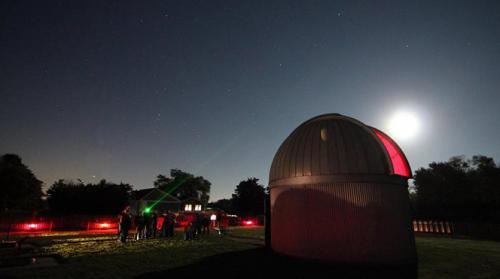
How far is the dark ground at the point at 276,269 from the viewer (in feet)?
27.5

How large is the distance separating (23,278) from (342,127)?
13127 mm

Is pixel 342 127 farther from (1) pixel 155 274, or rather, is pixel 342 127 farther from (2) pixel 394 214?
(1) pixel 155 274

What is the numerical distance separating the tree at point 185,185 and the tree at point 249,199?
3387 centimetres

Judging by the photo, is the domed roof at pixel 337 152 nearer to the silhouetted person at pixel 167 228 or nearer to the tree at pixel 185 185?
the silhouetted person at pixel 167 228

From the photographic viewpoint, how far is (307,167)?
38.1 ft

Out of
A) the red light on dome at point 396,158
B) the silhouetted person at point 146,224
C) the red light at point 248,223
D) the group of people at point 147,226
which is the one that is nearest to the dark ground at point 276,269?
the red light on dome at point 396,158

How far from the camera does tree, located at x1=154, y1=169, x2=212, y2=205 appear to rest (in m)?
84.8

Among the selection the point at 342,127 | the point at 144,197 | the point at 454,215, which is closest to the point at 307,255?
the point at 342,127

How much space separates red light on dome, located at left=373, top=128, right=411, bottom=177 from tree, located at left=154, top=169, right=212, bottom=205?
78.1 meters

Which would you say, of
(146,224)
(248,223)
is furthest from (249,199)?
(146,224)

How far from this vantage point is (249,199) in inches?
2152

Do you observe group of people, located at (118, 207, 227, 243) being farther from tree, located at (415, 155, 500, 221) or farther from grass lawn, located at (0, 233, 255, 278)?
tree, located at (415, 155, 500, 221)

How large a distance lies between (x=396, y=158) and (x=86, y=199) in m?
47.9

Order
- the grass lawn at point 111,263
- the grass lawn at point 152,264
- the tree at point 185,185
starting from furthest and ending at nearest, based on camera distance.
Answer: the tree at point 185,185 < the grass lawn at point 152,264 < the grass lawn at point 111,263
